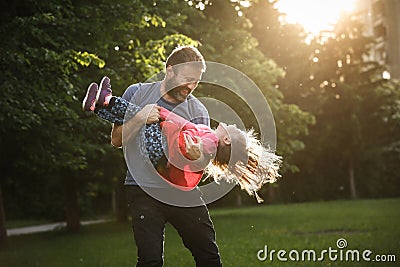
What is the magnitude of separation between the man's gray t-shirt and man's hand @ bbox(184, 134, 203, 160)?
170mm

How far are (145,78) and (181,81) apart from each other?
3085mm

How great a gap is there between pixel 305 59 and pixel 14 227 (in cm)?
1003

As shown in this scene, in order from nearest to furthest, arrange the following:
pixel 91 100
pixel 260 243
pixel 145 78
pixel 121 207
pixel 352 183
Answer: pixel 91 100 → pixel 145 78 → pixel 260 243 → pixel 121 207 → pixel 352 183

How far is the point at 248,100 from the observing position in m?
7.00

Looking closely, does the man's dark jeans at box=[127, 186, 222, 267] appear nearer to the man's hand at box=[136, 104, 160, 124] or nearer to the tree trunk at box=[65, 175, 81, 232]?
the man's hand at box=[136, 104, 160, 124]

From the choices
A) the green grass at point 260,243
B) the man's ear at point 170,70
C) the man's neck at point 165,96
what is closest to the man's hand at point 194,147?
the man's neck at point 165,96

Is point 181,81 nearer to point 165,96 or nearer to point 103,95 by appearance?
point 165,96

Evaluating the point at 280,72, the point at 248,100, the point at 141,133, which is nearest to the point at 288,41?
the point at 280,72

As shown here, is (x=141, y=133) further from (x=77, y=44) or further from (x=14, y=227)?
(x=14, y=227)

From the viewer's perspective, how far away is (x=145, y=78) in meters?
6.07

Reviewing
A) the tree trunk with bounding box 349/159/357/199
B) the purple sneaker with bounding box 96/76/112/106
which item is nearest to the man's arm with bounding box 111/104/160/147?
the purple sneaker with bounding box 96/76/112/106

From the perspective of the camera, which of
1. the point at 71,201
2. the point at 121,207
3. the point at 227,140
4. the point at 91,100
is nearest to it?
the point at 91,100

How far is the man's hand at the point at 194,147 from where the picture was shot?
9.47ft

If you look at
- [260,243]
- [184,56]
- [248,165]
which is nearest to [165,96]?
[184,56]
